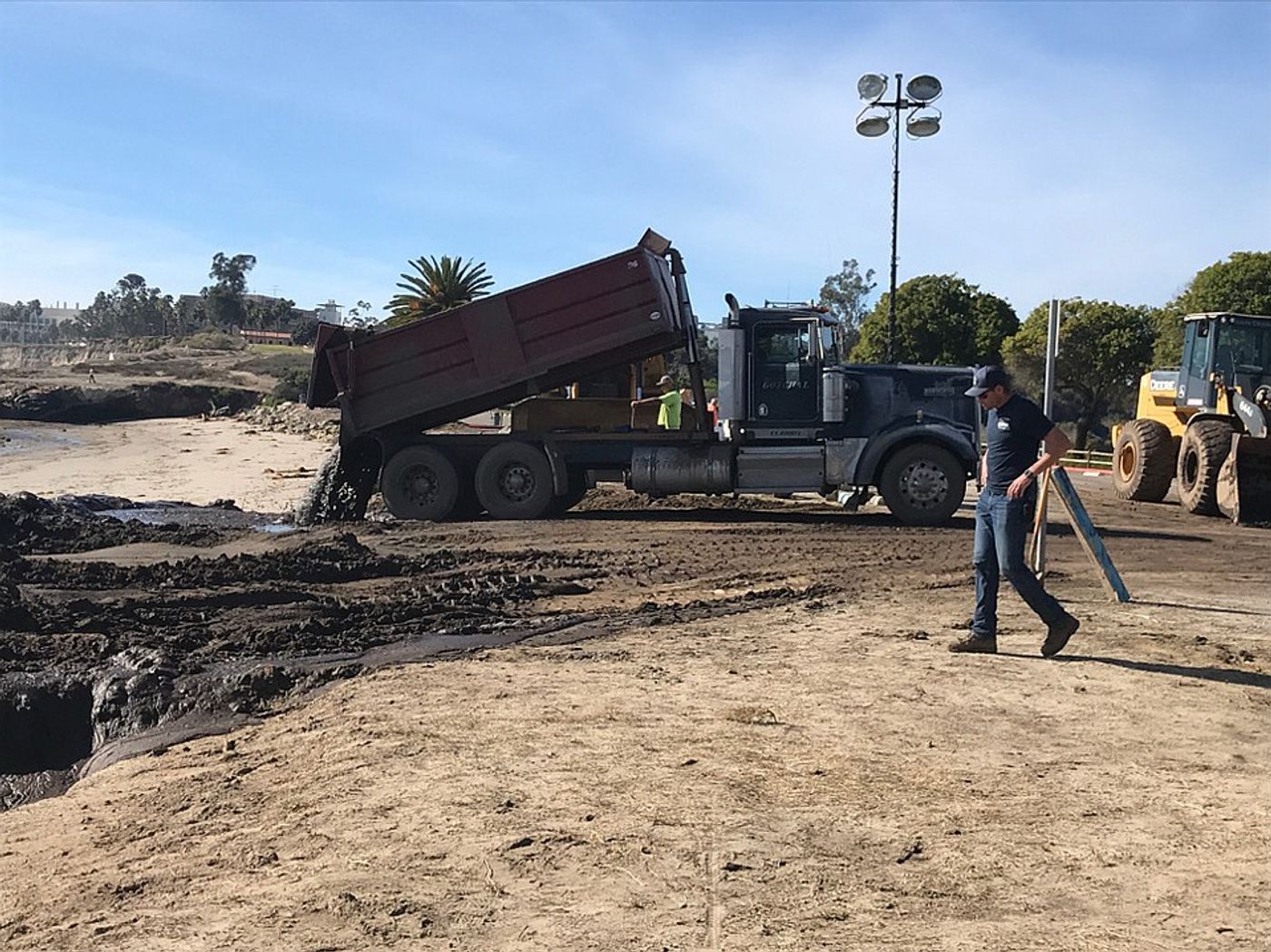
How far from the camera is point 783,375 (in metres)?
15.3

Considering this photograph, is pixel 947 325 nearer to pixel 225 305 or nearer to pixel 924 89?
pixel 924 89

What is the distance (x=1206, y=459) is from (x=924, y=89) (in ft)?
25.7

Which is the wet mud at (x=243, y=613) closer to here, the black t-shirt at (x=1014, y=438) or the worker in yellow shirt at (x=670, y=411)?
the black t-shirt at (x=1014, y=438)

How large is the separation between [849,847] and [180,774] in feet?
10.1

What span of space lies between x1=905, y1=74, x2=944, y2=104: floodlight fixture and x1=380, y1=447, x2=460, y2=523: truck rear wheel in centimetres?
1039

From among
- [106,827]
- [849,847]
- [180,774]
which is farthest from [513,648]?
[849,847]

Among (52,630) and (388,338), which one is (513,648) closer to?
(52,630)

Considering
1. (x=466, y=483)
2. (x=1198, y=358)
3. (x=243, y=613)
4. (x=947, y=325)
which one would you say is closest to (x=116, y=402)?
(x=947, y=325)

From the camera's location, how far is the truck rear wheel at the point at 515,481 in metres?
15.9

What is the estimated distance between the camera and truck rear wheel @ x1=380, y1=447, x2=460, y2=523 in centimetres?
1608

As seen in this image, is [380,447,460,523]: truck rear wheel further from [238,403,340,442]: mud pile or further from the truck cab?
[238,403,340,442]: mud pile

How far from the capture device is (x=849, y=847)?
4.30m

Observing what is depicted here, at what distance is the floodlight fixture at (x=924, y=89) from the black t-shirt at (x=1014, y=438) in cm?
1427

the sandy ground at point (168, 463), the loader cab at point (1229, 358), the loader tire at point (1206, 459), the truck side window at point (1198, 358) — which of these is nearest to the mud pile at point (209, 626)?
the sandy ground at point (168, 463)
